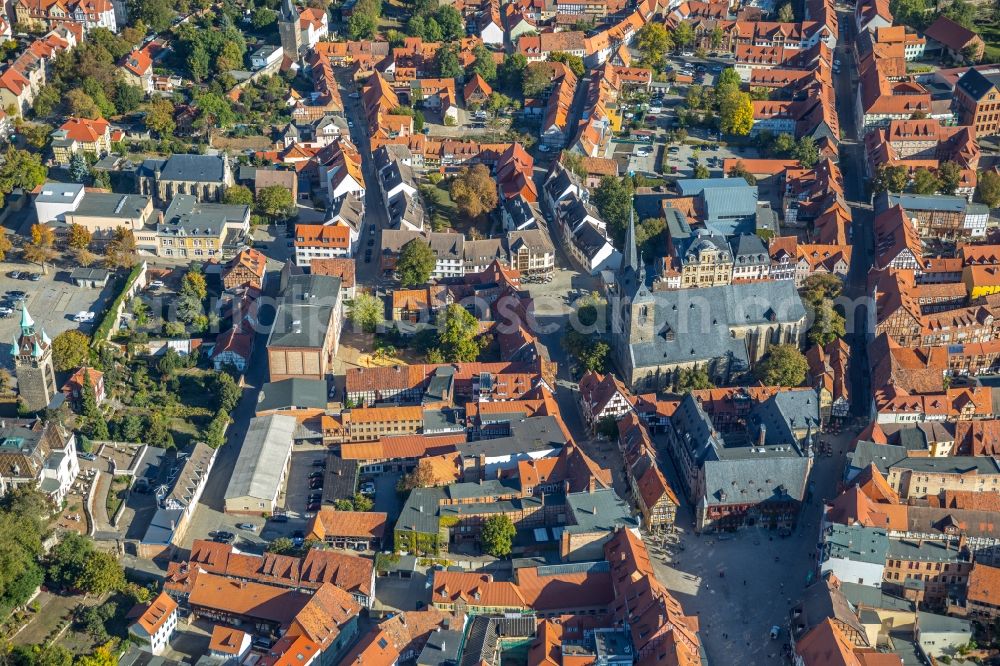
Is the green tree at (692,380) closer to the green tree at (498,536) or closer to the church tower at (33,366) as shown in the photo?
the green tree at (498,536)

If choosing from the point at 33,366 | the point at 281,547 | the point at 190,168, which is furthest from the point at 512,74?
the point at 281,547

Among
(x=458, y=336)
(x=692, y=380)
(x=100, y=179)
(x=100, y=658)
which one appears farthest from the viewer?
(x=100, y=179)

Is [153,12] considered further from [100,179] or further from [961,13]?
[961,13]

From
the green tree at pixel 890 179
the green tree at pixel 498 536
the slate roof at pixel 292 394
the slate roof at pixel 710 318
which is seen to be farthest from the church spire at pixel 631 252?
the green tree at pixel 890 179

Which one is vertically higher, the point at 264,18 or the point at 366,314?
the point at 264,18

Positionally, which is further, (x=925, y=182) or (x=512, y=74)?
(x=512, y=74)

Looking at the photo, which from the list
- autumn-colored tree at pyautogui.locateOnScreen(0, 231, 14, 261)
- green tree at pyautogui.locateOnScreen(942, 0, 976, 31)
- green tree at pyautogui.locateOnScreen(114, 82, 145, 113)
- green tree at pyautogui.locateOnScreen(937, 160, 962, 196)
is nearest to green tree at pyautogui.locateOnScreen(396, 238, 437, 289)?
autumn-colored tree at pyautogui.locateOnScreen(0, 231, 14, 261)
